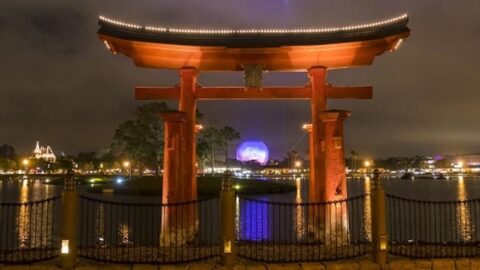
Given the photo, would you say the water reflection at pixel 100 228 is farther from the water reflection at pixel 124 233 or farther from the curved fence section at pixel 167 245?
the water reflection at pixel 124 233

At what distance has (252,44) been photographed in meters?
14.2

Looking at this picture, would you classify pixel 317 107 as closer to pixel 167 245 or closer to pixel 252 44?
pixel 252 44

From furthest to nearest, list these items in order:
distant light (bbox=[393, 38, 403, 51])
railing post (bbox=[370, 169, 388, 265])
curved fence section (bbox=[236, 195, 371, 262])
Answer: distant light (bbox=[393, 38, 403, 51])
curved fence section (bbox=[236, 195, 371, 262])
railing post (bbox=[370, 169, 388, 265])

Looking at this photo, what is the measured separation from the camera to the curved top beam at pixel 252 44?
44.9 feet

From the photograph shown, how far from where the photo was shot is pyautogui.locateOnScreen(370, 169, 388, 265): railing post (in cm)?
974

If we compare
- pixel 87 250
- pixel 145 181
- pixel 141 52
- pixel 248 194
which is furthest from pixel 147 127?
pixel 87 250

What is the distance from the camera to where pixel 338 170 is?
13547 mm

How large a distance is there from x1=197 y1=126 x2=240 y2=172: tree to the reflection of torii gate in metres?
38.5

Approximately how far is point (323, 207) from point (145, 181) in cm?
4167

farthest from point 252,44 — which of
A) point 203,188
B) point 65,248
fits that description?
point 203,188

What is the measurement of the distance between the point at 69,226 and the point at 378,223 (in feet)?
21.4

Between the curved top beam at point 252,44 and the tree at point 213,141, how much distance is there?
38888 mm

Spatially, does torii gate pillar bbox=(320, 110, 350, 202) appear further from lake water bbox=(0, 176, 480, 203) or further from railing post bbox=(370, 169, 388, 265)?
lake water bbox=(0, 176, 480, 203)

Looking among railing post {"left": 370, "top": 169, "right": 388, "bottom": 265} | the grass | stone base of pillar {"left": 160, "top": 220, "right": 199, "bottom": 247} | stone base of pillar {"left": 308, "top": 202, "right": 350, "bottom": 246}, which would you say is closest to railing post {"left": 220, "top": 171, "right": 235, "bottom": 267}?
railing post {"left": 370, "top": 169, "right": 388, "bottom": 265}
